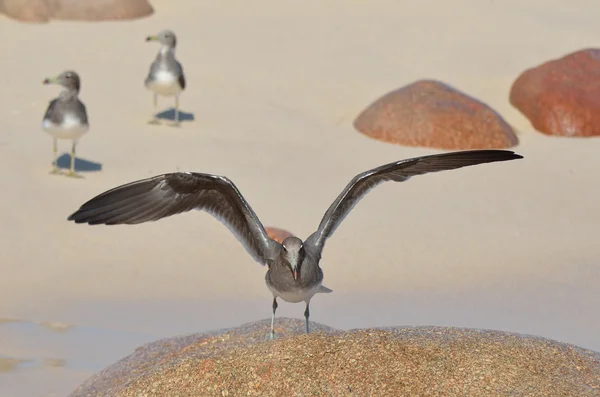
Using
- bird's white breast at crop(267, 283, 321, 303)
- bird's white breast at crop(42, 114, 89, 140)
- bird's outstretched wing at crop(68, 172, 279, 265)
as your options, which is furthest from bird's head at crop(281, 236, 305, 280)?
bird's white breast at crop(42, 114, 89, 140)

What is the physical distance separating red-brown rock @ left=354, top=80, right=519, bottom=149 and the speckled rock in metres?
9.17

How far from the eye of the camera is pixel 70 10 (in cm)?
2114

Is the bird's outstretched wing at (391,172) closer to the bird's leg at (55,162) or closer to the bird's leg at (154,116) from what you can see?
the bird's leg at (55,162)

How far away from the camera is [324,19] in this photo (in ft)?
72.6

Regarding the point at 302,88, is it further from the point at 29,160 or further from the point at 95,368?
the point at 95,368

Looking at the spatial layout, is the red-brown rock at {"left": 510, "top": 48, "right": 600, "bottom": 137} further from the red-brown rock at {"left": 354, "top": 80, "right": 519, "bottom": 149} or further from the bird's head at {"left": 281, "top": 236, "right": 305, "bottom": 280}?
the bird's head at {"left": 281, "top": 236, "right": 305, "bottom": 280}

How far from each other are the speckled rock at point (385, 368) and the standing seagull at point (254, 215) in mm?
396

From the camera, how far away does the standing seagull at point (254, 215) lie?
23.0ft

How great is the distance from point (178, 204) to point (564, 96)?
447 inches

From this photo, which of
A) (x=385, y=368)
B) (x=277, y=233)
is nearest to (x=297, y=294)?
(x=385, y=368)

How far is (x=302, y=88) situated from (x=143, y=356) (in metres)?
11.0

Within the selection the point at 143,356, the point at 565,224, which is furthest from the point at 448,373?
the point at 565,224

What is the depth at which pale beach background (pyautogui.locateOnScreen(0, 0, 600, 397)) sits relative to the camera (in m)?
10.4

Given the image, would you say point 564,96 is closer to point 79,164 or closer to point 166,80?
point 166,80
